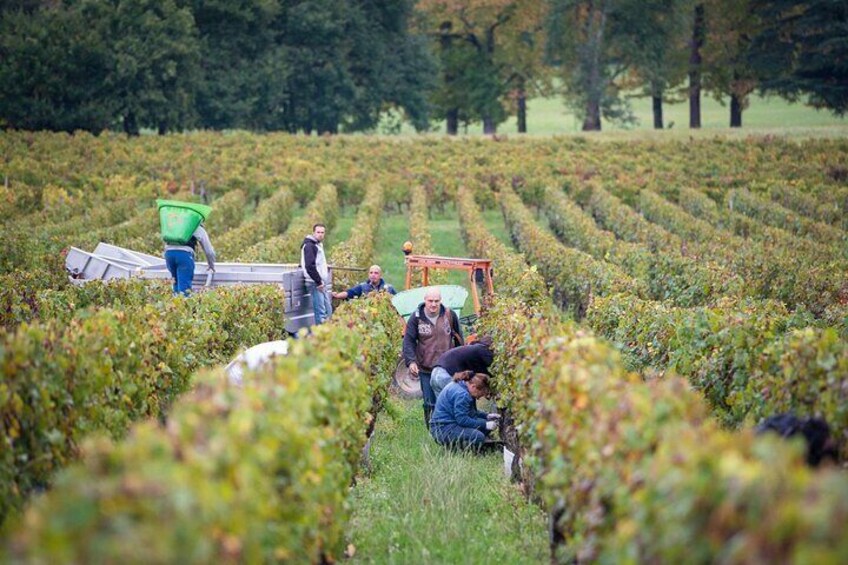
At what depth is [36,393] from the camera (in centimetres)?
880

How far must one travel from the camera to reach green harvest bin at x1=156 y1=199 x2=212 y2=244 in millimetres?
16938

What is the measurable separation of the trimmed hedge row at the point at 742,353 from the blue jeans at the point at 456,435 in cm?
206

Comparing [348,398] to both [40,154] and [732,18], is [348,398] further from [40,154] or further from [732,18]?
[732,18]

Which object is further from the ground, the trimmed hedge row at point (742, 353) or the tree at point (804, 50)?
the tree at point (804, 50)

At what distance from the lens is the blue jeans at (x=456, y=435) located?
12633 millimetres

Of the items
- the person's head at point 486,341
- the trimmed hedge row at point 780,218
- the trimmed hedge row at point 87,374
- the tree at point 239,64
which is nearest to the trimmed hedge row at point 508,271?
the person's head at point 486,341

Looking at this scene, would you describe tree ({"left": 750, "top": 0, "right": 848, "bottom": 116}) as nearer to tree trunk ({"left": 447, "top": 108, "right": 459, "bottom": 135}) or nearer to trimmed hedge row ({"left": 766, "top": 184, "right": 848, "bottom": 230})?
trimmed hedge row ({"left": 766, "top": 184, "right": 848, "bottom": 230})

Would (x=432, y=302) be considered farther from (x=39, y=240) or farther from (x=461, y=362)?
(x=39, y=240)

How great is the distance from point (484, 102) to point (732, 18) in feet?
61.0

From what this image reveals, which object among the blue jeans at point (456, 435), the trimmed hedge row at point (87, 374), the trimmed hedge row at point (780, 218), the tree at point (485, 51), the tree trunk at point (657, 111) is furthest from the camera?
the tree at point (485, 51)

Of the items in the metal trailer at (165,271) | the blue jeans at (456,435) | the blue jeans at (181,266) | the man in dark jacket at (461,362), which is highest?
the blue jeans at (181,266)

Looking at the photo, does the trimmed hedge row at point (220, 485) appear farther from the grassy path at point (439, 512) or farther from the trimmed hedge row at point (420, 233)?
the trimmed hedge row at point (420, 233)

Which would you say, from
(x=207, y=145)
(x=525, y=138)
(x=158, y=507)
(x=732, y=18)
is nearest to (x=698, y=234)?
(x=158, y=507)

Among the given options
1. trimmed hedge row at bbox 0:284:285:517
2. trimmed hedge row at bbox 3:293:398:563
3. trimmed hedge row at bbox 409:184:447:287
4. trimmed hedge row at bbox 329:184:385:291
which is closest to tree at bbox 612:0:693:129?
trimmed hedge row at bbox 409:184:447:287
